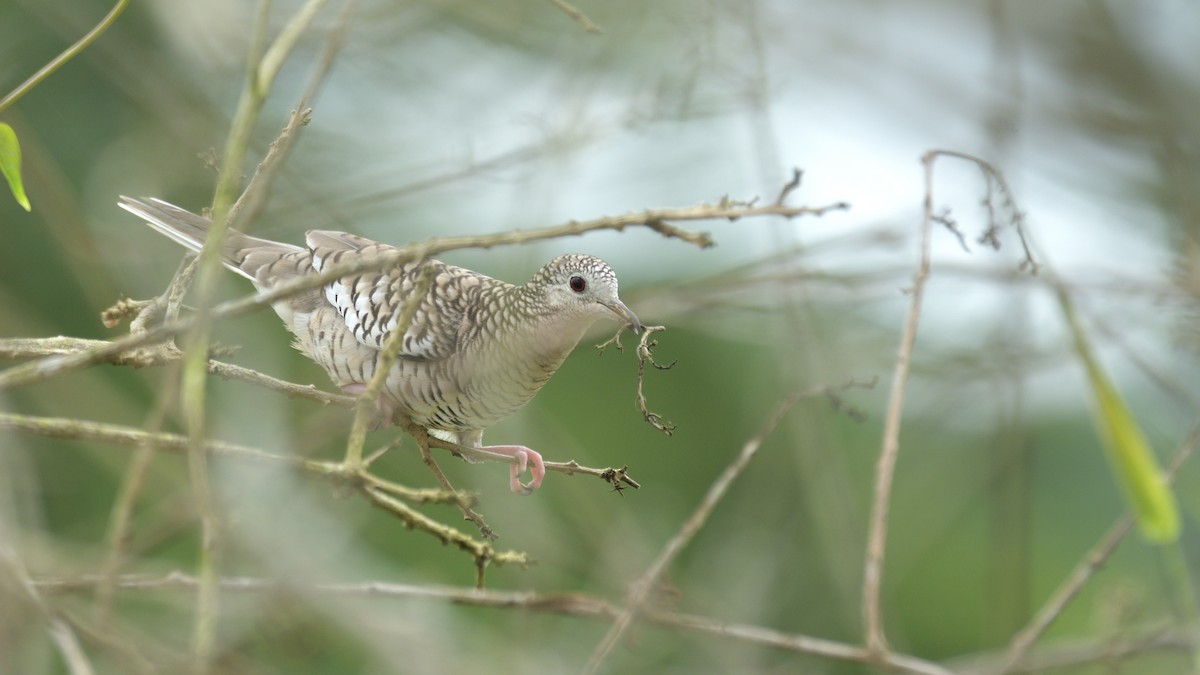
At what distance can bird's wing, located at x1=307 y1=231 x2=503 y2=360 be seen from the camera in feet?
6.90

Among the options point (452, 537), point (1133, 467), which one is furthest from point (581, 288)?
point (1133, 467)

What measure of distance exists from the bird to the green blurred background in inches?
5.4

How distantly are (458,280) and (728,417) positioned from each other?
2.80 meters

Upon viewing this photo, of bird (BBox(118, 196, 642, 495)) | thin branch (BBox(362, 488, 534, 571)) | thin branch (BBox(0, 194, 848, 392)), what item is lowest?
thin branch (BBox(362, 488, 534, 571))

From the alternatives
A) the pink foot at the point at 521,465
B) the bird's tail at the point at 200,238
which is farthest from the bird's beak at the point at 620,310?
the bird's tail at the point at 200,238

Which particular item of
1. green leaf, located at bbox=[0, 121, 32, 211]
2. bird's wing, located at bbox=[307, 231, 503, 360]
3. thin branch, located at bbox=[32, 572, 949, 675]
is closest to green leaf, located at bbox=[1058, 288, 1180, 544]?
thin branch, located at bbox=[32, 572, 949, 675]

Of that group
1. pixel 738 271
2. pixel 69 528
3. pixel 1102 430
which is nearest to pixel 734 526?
pixel 738 271

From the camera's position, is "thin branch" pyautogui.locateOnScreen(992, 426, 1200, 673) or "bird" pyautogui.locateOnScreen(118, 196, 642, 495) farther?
"bird" pyautogui.locateOnScreen(118, 196, 642, 495)

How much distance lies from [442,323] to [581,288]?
33cm

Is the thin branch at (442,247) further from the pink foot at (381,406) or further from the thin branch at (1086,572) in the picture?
the thin branch at (1086,572)

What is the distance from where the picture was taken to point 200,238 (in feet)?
6.93

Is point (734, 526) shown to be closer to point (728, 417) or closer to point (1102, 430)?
point (728, 417)

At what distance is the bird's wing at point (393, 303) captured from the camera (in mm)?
2104

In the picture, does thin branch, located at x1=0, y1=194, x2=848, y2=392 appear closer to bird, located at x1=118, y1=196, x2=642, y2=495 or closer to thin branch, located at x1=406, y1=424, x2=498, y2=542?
thin branch, located at x1=406, y1=424, x2=498, y2=542
